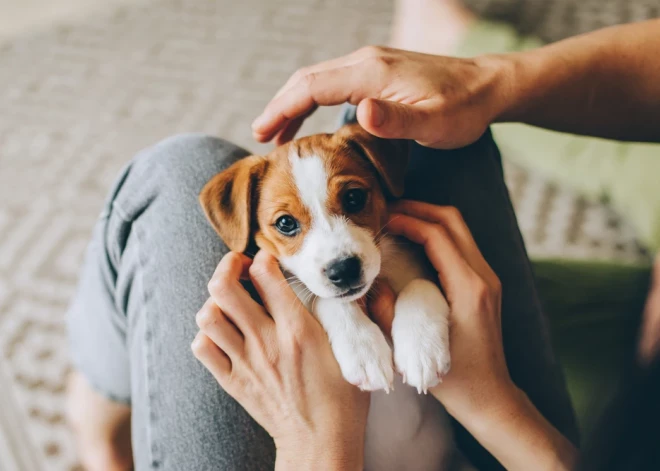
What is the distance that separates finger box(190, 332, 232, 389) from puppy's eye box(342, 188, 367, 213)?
0.36 meters

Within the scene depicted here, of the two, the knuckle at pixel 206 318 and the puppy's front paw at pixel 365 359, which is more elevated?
the knuckle at pixel 206 318

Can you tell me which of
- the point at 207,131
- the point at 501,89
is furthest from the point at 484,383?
the point at 207,131

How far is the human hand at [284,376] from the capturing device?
3.32 ft

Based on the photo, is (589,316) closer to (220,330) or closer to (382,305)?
(382,305)

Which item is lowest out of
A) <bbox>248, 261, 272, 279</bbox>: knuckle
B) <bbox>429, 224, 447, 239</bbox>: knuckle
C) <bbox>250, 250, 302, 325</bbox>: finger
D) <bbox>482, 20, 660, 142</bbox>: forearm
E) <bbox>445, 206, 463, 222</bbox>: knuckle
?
<bbox>250, 250, 302, 325</bbox>: finger


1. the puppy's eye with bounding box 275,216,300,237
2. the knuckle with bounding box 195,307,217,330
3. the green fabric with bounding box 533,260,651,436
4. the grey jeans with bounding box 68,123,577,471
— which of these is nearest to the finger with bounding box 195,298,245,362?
the knuckle with bounding box 195,307,217,330

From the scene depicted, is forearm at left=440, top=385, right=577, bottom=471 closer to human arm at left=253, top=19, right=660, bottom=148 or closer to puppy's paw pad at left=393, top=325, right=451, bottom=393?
puppy's paw pad at left=393, top=325, right=451, bottom=393

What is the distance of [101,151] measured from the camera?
2.81m

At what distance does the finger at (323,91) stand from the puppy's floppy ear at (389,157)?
0.09m

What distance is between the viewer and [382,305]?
1128 millimetres

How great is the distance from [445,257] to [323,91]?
0.39 metres

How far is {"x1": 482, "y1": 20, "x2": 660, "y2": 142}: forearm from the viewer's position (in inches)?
47.6

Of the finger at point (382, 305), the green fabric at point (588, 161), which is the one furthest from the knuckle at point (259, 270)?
the green fabric at point (588, 161)

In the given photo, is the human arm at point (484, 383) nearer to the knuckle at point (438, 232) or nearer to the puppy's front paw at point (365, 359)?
the knuckle at point (438, 232)
